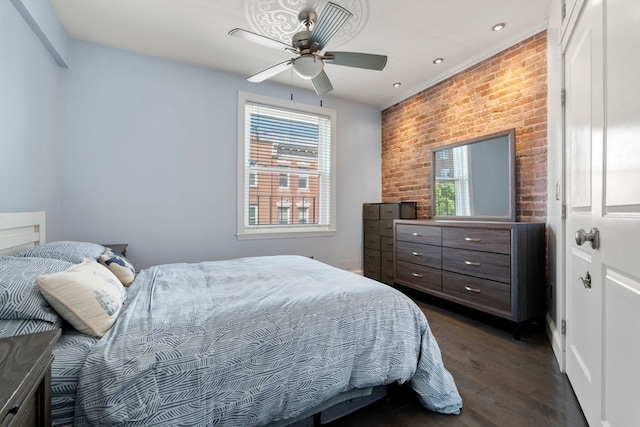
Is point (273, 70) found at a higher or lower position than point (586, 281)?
higher

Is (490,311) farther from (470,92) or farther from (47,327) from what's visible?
(47,327)

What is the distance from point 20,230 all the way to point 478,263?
359cm

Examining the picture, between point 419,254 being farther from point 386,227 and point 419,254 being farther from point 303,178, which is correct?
point 303,178

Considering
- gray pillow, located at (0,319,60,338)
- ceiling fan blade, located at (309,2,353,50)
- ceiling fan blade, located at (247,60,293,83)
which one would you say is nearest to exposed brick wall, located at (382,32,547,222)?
ceiling fan blade, located at (309,2,353,50)

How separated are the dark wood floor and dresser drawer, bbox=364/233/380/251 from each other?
5.65 ft

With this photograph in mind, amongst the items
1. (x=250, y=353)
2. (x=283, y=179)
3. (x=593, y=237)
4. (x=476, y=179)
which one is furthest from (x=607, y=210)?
(x=283, y=179)

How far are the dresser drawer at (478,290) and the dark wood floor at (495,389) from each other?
267 millimetres

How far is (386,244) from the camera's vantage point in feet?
13.0

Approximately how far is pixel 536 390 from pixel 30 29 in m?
4.24

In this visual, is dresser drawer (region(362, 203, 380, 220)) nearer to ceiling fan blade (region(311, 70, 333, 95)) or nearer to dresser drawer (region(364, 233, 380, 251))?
dresser drawer (region(364, 233, 380, 251))

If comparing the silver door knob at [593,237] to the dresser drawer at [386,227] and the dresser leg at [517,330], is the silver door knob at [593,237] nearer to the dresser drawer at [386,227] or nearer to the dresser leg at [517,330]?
the dresser leg at [517,330]

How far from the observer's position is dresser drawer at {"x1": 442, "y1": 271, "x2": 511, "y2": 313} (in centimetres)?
240

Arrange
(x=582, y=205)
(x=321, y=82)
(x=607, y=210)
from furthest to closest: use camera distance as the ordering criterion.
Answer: (x=321, y=82) < (x=582, y=205) < (x=607, y=210)

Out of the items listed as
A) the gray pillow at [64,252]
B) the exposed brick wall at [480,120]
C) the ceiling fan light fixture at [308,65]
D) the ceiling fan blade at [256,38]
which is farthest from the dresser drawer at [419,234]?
the gray pillow at [64,252]
